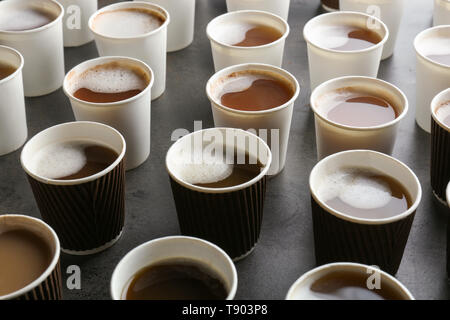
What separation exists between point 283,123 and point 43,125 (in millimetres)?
669

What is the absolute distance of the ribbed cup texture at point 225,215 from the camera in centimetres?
127

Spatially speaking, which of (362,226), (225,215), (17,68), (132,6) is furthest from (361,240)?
(132,6)

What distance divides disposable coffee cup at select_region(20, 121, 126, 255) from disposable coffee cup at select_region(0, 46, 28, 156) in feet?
0.71

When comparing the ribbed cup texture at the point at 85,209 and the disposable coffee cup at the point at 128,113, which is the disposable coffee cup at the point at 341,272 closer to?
the ribbed cup texture at the point at 85,209

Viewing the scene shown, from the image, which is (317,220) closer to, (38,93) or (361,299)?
(361,299)

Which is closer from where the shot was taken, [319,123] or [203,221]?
[203,221]

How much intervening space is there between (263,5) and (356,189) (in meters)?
0.89

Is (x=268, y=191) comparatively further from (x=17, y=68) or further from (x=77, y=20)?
(x=77, y=20)

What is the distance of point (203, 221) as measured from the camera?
1312 millimetres

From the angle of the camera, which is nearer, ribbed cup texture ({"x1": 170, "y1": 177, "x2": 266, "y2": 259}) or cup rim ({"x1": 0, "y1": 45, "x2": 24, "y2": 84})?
ribbed cup texture ({"x1": 170, "y1": 177, "x2": 266, "y2": 259})

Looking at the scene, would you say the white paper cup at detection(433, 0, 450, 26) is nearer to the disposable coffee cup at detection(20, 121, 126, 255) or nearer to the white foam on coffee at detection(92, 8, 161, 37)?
the white foam on coffee at detection(92, 8, 161, 37)

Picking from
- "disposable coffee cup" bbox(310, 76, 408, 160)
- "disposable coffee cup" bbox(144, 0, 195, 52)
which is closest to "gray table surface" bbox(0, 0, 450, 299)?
"disposable coffee cup" bbox(144, 0, 195, 52)

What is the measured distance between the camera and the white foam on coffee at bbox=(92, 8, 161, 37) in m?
1.89
